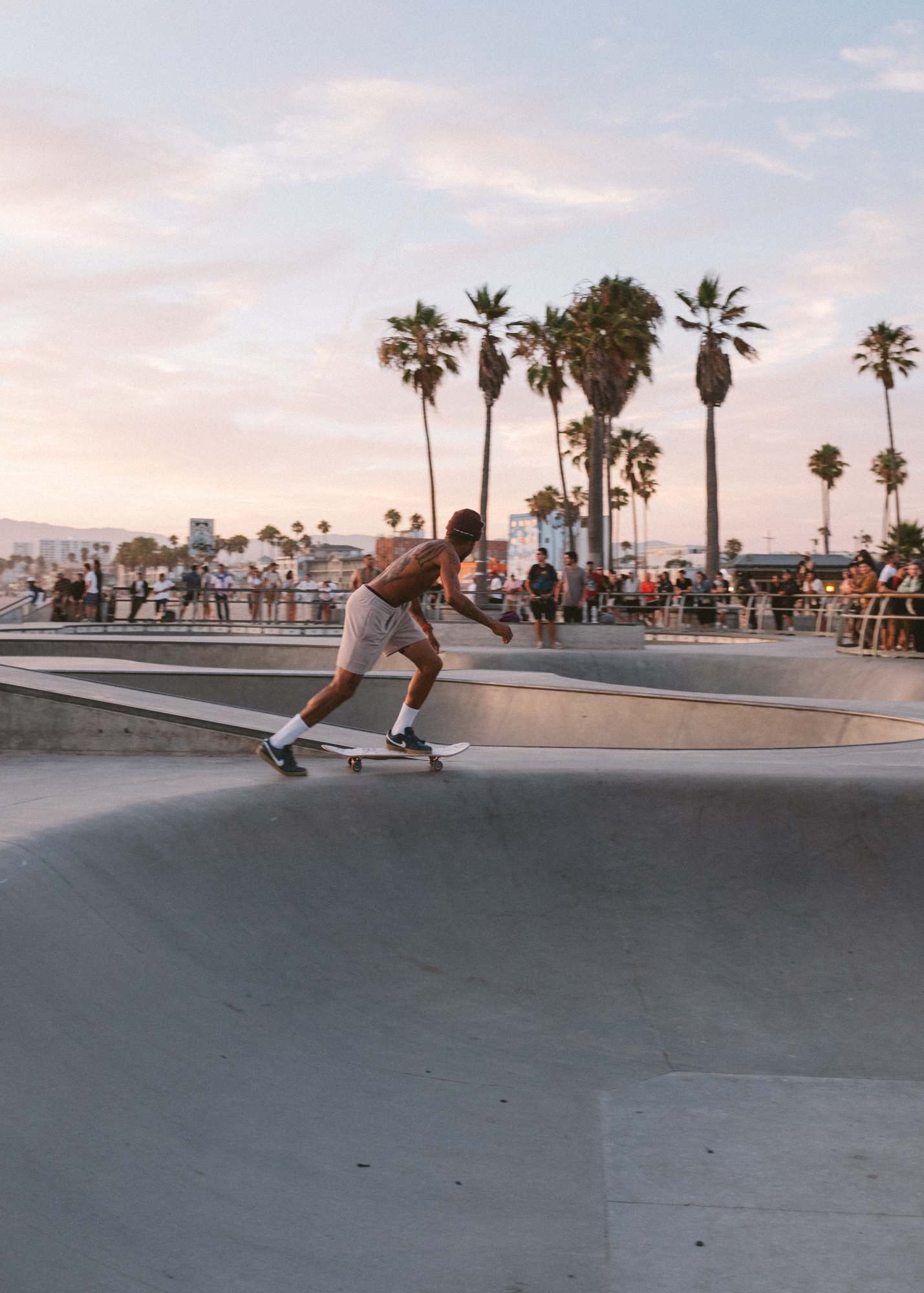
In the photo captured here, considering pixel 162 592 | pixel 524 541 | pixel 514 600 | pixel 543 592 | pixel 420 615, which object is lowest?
pixel 514 600

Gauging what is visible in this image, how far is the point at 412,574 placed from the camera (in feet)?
19.0

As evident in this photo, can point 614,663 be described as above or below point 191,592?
below

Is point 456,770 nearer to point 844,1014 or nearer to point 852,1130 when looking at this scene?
point 844,1014

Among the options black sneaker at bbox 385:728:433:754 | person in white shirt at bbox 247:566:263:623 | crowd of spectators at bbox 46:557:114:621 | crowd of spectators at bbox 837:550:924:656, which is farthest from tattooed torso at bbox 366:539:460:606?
crowd of spectators at bbox 46:557:114:621

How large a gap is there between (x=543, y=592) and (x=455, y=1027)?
13.9m

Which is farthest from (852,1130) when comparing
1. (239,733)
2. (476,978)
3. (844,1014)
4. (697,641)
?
(697,641)

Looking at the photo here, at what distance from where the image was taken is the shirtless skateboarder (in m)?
5.70

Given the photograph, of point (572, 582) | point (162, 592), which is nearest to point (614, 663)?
point (572, 582)

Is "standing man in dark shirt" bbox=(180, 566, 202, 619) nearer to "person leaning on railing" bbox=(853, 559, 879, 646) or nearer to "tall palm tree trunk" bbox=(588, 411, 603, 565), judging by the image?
"tall palm tree trunk" bbox=(588, 411, 603, 565)

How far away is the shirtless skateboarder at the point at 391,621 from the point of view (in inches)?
224

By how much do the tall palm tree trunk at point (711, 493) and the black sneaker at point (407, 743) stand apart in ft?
105

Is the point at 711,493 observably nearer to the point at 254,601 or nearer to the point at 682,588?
the point at 682,588

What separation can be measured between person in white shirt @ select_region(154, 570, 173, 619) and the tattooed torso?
2039cm

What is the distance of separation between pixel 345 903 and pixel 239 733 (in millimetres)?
2452
